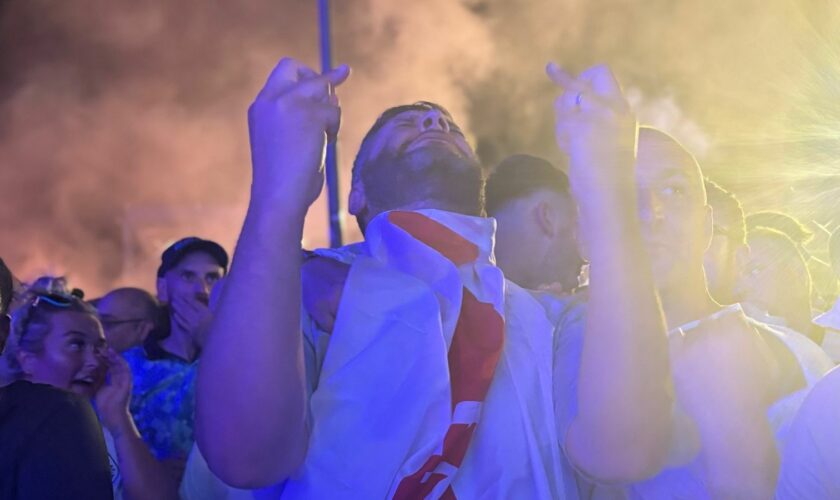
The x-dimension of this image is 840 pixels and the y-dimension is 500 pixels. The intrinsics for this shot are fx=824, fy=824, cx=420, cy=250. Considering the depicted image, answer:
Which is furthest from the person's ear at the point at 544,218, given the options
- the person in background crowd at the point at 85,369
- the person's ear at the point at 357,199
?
the person in background crowd at the point at 85,369

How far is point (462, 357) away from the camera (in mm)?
1850

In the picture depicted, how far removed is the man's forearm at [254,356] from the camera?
5.05 ft

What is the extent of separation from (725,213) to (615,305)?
4.10ft

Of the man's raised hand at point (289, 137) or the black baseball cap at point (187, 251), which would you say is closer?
the man's raised hand at point (289, 137)

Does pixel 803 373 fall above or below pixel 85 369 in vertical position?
below

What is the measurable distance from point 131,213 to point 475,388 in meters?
12.1

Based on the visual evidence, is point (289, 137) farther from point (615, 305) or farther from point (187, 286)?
point (187, 286)

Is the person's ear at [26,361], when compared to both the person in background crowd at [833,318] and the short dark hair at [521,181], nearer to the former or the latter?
the short dark hair at [521,181]

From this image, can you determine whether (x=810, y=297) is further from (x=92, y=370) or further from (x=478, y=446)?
(x=92, y=370)

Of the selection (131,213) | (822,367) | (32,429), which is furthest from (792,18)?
(131,213)

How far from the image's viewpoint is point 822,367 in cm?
187

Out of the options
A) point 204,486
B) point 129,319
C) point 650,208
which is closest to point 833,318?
point 650,208

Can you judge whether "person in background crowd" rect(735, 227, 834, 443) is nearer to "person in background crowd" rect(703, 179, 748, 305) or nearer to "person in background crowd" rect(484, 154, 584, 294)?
"person in background crowd" rect(703, 179, 748, 305)

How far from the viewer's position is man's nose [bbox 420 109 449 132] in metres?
2.35
